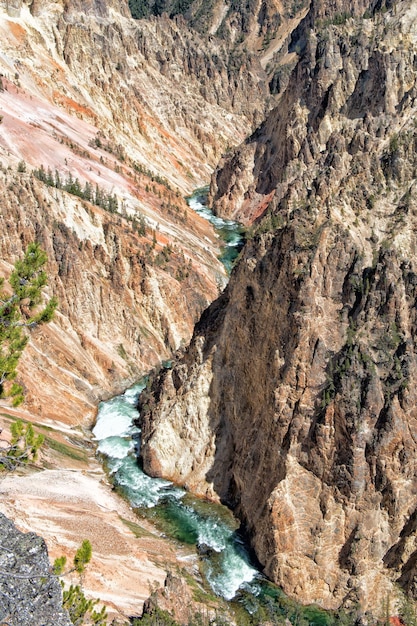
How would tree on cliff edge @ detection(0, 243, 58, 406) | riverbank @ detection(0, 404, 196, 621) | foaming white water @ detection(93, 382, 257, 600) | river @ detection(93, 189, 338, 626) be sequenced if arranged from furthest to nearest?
foaming white water @ detection(93, 382, 257, 600), river @ detection(93, 189, 338, 626), riverbank @ detection(0, 404, 196, 621), tree on cliff edge @ detection(0, 243, 58, 406)

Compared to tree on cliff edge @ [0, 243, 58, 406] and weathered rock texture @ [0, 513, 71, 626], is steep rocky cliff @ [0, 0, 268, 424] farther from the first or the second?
weathered rock texture @ [0, 513, 71, 626]

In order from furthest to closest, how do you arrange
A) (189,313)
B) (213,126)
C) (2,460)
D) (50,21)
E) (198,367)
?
(213,126) → (50,21) → (189,313) → (198,367) → (2,460)

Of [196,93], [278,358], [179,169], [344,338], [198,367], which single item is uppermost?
[196,93]

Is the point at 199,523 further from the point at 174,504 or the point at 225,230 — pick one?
the point at 225,230

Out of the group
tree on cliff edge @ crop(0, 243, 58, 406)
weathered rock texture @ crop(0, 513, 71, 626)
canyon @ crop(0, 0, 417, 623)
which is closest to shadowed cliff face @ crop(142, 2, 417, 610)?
canyon @ crop(0, 0, 417, 623)

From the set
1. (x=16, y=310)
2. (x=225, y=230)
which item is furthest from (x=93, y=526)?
(x=225, y=230)

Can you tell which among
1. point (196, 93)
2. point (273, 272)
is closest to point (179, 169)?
point (196, 93)

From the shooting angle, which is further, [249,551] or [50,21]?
[50,21]

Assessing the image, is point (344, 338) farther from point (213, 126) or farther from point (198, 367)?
point (213, 126)
